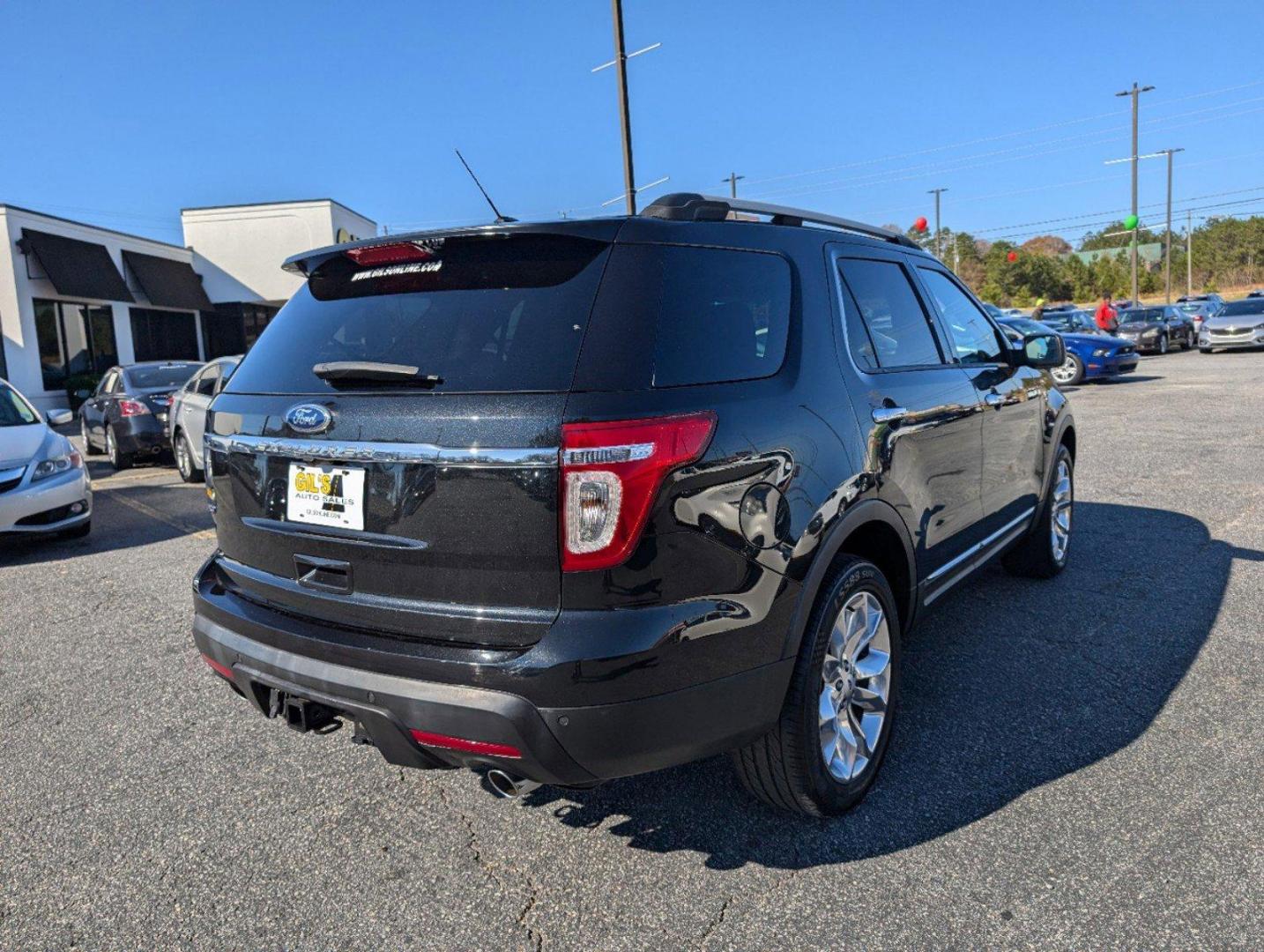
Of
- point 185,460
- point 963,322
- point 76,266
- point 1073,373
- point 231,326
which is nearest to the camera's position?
point 963,322

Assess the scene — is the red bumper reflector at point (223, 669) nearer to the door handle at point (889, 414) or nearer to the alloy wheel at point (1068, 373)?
the door handle at point (889, 414)

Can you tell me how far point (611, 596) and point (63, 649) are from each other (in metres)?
3.96

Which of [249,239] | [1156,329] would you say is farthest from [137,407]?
[1156,329]

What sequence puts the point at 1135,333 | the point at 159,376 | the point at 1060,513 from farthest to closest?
the point at 1135,333, the point at 159,376, the point at 1060,513

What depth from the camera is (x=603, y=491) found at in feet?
7.24

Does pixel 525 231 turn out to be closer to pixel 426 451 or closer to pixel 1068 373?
pixel 426 451

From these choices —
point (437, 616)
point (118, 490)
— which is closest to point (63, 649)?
point (437, 616)

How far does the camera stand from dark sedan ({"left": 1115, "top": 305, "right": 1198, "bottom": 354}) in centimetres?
2864

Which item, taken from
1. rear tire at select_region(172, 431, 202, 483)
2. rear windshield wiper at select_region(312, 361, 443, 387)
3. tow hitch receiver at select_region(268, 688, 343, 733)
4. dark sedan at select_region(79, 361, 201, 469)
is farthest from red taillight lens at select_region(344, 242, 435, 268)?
dark sedan at select_region(79, 361, 201, 469)

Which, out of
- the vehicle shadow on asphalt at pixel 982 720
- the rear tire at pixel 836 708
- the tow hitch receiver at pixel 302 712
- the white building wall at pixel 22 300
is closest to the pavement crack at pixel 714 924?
the vehicle shadow on asphalt at pixel 982 720

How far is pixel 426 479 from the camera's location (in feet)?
7.76

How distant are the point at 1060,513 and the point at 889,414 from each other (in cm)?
278

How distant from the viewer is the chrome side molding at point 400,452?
2238mm

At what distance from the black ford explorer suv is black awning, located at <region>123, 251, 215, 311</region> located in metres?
29.1
